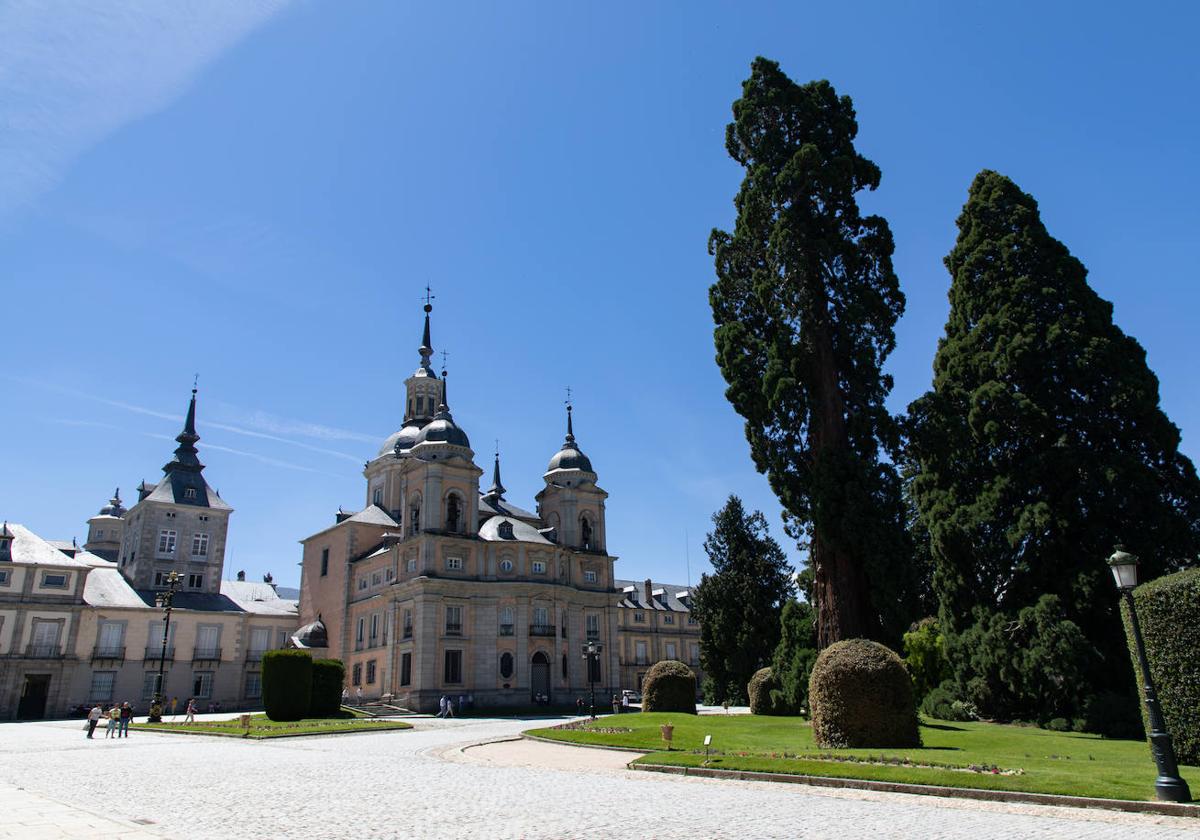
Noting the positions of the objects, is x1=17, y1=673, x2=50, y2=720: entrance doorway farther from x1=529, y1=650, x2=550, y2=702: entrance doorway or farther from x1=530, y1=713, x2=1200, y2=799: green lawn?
x1=530, y1=713, x2=1200, y2=799: green lawn

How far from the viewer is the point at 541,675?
51188 mm

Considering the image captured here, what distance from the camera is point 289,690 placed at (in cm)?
3525

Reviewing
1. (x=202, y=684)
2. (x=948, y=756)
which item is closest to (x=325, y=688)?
(x=202, y=684)

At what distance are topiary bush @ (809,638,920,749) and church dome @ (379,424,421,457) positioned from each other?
1925 inches

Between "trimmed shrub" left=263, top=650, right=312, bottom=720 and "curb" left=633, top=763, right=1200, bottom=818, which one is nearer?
"curb" left=633, top=763, right=1200, bottom=818

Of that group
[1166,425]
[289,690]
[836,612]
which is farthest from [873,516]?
[289,690]

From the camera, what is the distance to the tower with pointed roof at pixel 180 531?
192 feet

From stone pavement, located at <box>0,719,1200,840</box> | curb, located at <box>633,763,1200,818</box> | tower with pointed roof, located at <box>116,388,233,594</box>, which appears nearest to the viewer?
stone pavement, located at <box>0,719,1200,840</box>

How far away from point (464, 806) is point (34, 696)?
5053cm

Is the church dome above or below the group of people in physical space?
above

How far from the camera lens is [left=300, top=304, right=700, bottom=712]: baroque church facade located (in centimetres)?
4806

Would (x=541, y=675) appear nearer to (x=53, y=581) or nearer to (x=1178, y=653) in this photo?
(x=53, y=581)

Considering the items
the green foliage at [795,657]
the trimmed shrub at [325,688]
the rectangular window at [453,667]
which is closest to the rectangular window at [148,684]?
the rectangular window at [453,667]

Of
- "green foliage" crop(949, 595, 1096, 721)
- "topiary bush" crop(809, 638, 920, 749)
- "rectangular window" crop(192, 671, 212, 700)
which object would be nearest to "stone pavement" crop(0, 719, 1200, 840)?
"topiary bush" crop(809, 638, 920, 749)
